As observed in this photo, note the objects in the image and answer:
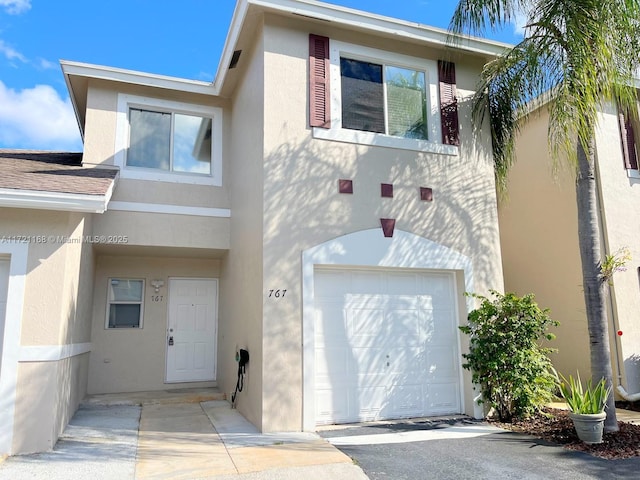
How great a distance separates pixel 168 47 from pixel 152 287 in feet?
23.6

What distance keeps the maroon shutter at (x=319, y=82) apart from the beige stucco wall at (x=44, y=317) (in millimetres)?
3805

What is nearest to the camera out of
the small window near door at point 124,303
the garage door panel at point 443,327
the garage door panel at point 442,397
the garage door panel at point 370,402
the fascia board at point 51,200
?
the fascia board at point 51,200

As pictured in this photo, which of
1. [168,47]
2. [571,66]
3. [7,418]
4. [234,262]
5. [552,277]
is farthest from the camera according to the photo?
[168,47]

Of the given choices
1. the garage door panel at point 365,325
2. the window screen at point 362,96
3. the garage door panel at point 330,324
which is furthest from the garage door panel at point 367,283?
the window screen at point 362,96

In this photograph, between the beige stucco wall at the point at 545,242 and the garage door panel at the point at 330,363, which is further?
the beige stucco wall at the point at 545,242

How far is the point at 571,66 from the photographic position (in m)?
6.82

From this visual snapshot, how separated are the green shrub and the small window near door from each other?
6.61m

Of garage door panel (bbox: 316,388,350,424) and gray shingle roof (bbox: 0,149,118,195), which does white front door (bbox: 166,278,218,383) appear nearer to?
gray shingle roof (bbox: 0,149,118,195)

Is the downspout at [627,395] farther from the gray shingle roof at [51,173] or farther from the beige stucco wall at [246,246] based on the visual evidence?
the gray shingle roof at [51,173]

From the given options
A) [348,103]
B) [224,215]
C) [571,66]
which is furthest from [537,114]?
[224,215]

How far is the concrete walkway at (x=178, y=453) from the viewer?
5.12 meters

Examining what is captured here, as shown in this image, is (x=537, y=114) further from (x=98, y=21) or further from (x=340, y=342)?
(x=98, y=21)

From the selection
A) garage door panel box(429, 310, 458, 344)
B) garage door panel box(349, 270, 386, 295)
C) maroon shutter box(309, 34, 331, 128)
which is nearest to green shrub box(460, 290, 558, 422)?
garage door panel box(429, 310, 458, 344)

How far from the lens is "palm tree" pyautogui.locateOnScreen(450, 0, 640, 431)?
21.9 feet
